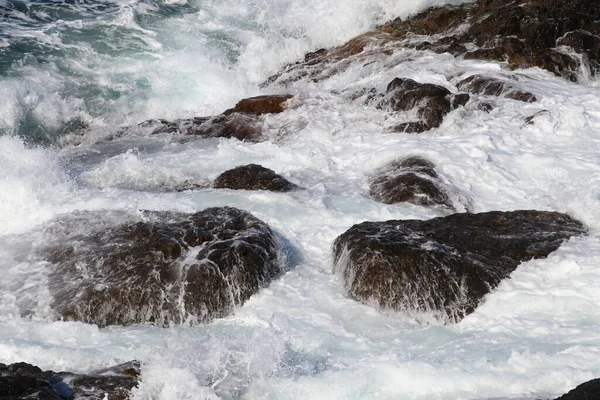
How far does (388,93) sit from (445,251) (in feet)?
19.7

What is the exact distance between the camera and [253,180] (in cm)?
916

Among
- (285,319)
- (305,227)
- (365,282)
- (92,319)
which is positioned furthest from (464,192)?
(92,319)

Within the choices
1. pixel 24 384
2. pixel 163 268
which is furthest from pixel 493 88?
pixel 24 384

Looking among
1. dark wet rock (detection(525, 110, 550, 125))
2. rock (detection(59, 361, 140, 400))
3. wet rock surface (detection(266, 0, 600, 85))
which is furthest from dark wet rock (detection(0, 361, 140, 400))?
wet rock surface (detection(266, 0, 600, 85))

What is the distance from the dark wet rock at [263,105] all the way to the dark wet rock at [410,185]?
387 centimetres

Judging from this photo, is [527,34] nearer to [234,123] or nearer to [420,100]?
[420,100]

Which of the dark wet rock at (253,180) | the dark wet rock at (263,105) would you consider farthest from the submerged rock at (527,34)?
the dark wet rock at (253,180)

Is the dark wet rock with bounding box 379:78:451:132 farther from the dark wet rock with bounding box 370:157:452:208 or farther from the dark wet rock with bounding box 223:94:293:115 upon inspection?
the dark wet rock with bounding box 223:94:293:115

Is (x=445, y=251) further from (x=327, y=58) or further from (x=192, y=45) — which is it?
(x=192, y=45)

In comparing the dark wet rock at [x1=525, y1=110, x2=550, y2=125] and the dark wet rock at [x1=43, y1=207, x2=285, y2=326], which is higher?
the dark wet rock at [x1=43, y1=207, x2=285, y2=326]

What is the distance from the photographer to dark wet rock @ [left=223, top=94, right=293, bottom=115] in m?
12.7

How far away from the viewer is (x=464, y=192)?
8875 millimetres

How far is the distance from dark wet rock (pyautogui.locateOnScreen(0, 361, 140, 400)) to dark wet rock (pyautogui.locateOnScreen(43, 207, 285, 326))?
137 cm

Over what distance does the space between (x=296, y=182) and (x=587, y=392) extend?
5.81 meters
